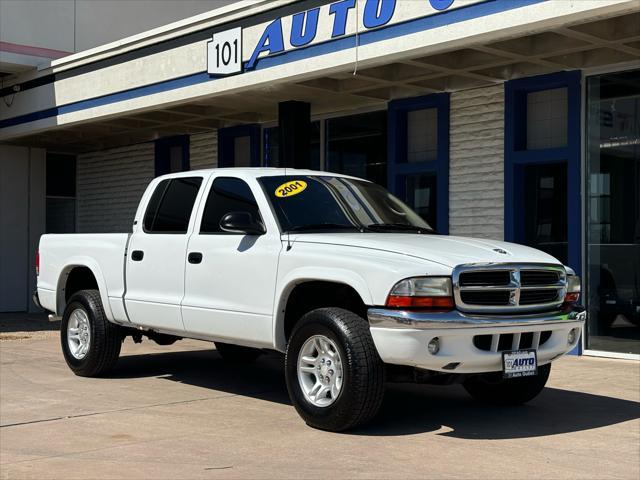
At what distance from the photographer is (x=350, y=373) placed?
6.29 m

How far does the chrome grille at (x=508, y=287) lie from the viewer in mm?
6309

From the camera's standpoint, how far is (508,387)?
25.3 ft

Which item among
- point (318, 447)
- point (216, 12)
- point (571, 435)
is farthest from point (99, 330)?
point (216, 12)

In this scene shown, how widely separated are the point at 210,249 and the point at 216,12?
6377mm

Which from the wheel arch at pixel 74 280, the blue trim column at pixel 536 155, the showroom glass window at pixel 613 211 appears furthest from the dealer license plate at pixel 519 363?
the blue trim column at pixel 536 155

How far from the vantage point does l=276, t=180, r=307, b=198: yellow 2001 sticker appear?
25.1 feet

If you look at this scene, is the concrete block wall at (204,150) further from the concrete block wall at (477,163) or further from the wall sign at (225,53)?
the concrete block wall at (477,163)

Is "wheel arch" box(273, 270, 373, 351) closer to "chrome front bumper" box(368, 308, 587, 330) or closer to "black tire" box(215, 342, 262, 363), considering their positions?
"chrome front bumper" box(368, 308, 587, 330)

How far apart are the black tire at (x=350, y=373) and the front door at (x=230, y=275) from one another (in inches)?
27.3

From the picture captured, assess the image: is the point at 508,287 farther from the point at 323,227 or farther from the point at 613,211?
the point at 613,211

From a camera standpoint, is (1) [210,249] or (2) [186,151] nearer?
(1) [210,249]

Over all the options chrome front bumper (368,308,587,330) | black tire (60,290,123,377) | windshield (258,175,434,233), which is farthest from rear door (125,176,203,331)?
chrome front bumper (368,308,587,330)

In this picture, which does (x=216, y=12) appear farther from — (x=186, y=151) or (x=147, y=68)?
(x=186, y=151)

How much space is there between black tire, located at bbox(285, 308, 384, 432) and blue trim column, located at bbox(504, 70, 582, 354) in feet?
19.4
